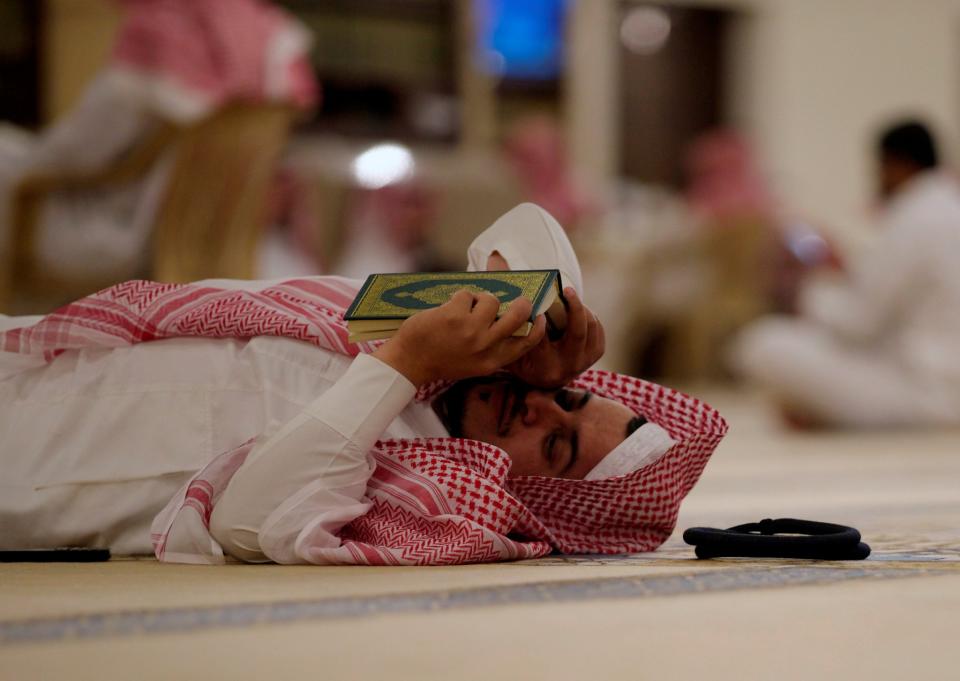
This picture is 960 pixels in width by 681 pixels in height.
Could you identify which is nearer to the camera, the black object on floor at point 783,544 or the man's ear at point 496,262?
the black object on floor at point 783,544

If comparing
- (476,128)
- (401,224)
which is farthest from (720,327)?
(401,224)

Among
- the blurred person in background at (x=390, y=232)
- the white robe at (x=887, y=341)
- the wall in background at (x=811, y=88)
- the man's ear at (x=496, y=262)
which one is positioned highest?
the wall in background at (x=811, y=88)

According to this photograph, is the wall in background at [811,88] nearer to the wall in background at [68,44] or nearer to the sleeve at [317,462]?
the wall in background at [68,44]

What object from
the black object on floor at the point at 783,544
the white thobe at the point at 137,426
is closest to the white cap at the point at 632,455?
the black object on floor at the point at 783,544

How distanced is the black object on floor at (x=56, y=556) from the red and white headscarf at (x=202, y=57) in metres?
2.24

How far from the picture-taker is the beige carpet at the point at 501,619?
986 millimetres

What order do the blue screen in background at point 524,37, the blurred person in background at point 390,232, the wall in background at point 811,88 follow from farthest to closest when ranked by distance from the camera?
the wall in background at point 811,88, the blue screen in background at point 524,37, the blurred person in background at point 390,232

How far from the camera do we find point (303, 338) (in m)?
1.61

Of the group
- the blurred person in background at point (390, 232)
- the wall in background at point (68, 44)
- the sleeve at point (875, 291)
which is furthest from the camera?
the wall in background at point (68, 44)

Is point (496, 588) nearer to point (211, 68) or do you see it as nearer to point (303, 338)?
point (303, 338)

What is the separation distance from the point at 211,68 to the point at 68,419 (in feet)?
7.65

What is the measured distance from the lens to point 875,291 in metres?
5.04

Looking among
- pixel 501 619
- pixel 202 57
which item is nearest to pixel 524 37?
pixel 202 57

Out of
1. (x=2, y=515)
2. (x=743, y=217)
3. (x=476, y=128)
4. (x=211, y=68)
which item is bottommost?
(x=2, y=515)
